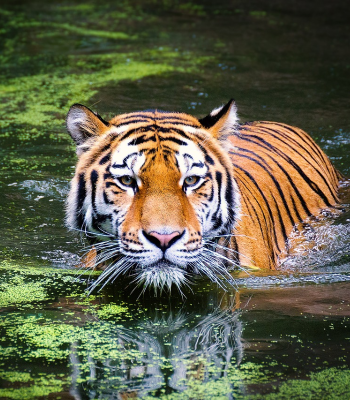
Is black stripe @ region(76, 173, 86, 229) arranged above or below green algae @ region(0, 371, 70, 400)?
above

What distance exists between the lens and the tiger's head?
210 centimetres

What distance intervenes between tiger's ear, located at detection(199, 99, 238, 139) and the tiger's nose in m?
0.62

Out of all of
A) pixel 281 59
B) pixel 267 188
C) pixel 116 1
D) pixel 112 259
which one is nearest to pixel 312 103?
pixel 281 59

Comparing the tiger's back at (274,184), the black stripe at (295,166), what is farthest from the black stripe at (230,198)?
the black stripe at (295,166)

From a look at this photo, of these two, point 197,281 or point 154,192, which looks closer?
point 154,192

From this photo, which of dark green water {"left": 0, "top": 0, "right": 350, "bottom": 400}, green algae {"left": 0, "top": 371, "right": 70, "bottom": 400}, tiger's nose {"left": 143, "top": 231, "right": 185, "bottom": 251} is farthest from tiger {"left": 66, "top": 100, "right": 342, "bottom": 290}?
green algae {"left": 0, "top": 371, "right": 70, "bottom": 400}

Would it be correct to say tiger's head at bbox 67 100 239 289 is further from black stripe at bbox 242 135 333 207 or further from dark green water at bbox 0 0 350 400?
black stripe at bbox 242 135 333 207

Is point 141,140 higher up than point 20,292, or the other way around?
point 141,140

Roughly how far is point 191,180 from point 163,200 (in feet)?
0.70

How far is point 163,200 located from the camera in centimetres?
215

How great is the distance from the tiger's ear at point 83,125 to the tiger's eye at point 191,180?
40cm

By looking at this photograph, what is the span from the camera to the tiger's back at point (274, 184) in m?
2.84

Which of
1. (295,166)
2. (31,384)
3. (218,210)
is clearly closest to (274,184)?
(295,166)

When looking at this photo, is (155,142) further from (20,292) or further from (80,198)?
(20,292)
